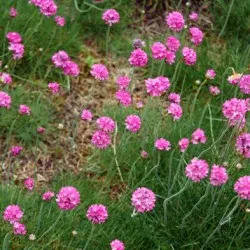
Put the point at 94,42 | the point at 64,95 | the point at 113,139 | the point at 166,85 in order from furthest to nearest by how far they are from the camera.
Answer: the point at 94,42
the point at 64,95
the point at 113,139
the point at 166,85

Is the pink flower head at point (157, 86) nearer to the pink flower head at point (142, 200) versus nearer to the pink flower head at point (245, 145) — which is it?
the pink flower head at point (245, 145)

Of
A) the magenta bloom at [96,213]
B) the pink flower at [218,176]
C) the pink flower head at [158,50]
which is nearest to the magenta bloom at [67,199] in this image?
the magenta bloom at [96,213]

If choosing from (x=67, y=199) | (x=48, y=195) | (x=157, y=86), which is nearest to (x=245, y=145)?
(x=157, y=86)

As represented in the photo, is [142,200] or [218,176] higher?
[218,176]

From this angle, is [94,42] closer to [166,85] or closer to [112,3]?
[112,3]

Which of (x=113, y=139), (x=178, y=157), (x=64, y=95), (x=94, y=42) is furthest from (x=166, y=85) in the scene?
(x=94, y=42)

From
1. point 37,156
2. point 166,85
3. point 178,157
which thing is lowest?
point 37,156

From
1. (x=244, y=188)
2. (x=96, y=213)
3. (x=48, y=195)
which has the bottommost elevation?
(x=48, y=195)

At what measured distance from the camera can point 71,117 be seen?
3.99 m

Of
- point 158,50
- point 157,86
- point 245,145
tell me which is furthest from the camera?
point 158,50

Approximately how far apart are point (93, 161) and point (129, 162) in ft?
0.78

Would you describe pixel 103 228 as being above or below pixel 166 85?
below

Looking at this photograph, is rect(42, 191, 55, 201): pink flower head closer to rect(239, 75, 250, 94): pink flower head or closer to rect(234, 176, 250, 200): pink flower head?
rect(234, 176, 250, 200): pink flower head

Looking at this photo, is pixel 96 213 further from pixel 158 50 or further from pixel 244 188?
pixel 158 50
